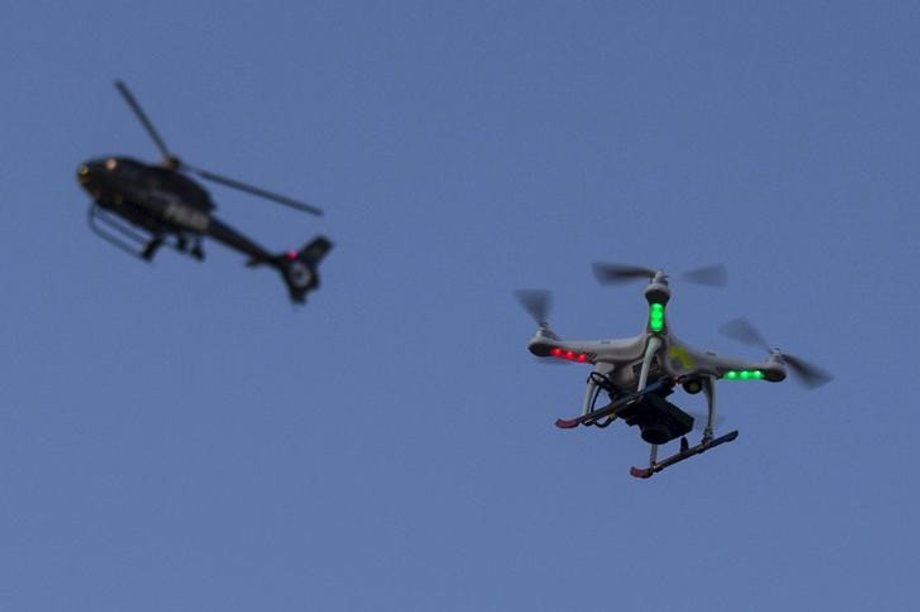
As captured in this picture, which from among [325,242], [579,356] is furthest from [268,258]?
[579,356]

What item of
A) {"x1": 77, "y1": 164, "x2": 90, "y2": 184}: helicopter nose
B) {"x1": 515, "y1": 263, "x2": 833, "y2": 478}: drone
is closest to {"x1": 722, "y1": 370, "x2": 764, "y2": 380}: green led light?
{"x1": 515, "y1": 263, "x2": 833, "y2": 478}: drone

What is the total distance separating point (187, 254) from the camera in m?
76.3

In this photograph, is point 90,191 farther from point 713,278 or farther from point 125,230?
point 713,278

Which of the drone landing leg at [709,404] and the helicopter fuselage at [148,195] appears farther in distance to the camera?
the drone landing leg at [709,404]

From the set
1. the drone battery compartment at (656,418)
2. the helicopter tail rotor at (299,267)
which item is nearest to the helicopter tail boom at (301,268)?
the helicopter tail rotor at (299,267)

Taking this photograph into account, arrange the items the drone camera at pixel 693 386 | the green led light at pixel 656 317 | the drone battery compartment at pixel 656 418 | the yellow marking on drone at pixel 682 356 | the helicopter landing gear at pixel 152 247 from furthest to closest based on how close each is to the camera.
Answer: the drone camera at pixel 693 386 < the green led light at pixel 656 317 < the yellow marking on drone at pixel 682 356 < the drone battery compartment at pixel 656 418 < the helicopter landing gear at pixel 152 247

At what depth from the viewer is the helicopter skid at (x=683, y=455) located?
308 ft

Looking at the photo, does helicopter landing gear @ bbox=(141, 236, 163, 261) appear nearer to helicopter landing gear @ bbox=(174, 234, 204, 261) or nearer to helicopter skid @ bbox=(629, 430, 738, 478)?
helicopter landing gear @ bbox=(174, 234, 204, 261)

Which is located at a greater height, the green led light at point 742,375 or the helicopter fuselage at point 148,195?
the green led light at point 742,375

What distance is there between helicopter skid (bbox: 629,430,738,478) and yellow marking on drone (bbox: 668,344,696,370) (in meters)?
2.75

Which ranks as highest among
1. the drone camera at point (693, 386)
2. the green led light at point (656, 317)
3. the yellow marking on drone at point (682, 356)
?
the green led light at point (656, 317)

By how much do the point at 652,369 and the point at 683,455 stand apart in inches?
147

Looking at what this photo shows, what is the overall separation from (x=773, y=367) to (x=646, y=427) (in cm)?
545

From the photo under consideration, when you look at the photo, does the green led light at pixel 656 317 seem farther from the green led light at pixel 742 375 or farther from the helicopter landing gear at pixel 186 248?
the helicopter landing gear at pixel 186 248
